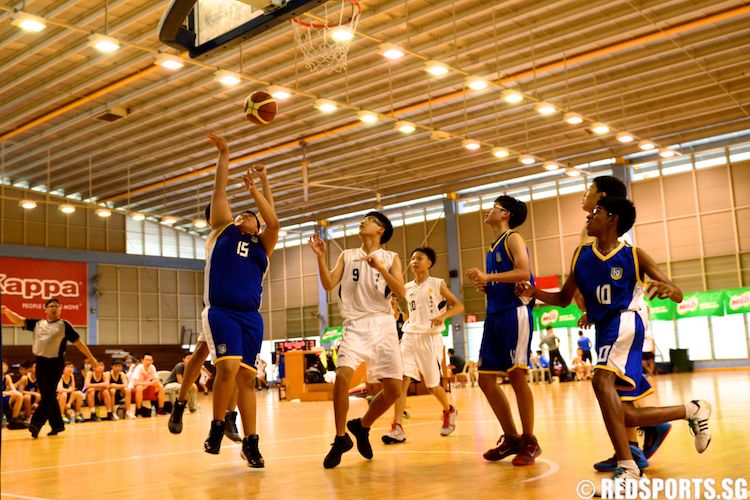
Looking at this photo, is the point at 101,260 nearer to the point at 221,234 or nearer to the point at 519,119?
the point at 519,119

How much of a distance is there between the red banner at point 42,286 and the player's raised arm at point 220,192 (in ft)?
103

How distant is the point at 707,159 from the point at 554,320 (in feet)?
28.6

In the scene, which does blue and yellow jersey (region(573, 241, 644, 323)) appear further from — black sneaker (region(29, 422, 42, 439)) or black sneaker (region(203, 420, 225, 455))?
black sneaker (region(29, 422, 42, 439))

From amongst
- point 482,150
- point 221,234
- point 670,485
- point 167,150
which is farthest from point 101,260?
point 670,485

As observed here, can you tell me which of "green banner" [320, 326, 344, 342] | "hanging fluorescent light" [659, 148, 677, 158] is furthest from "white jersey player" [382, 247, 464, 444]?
"green banner" [320, 326, 344, 342]

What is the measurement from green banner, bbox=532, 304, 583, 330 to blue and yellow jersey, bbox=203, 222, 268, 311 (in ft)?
85.1

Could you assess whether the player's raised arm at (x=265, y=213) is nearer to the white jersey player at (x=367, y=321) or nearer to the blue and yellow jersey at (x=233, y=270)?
the blue and yellow jersey at (x=233, y=270)

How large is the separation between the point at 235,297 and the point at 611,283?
2.96 m

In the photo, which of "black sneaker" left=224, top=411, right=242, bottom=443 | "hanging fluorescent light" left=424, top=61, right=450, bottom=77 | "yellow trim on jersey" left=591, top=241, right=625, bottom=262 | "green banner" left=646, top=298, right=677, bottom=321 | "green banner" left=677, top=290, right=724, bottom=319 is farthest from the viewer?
"green banner" left=646, top=298, right=677, bottom=321

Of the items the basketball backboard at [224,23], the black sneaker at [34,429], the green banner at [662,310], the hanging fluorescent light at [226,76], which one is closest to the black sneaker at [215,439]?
the basketball backboard at [224,23]

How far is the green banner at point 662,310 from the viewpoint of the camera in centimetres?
2963

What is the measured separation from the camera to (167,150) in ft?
94.2

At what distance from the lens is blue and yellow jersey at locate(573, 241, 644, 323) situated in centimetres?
484

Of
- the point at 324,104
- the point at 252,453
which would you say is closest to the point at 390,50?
the point at 324,104
